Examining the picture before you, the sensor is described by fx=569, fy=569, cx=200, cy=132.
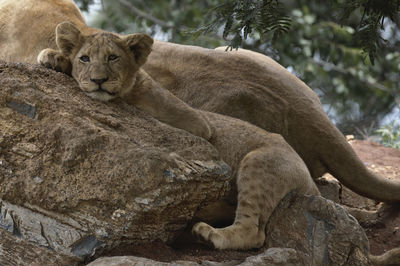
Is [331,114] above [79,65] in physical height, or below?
below

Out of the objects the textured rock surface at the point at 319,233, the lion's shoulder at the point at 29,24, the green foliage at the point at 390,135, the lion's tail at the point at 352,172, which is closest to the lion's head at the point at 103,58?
the lion's shoulder at the point at 29,24

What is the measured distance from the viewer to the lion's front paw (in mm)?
4398

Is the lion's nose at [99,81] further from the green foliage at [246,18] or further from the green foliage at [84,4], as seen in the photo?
the green foliage at [84,4]

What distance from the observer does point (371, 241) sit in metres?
5.47

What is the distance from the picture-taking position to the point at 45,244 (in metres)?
3.39

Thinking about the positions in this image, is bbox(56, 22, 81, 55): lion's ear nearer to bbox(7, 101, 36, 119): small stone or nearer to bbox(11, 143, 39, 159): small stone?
bbox(7, 101, 36, 119): small stone

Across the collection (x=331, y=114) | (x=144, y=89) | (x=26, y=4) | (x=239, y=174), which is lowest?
(x=331, y=114)

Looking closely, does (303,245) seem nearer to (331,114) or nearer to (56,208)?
(56,208)

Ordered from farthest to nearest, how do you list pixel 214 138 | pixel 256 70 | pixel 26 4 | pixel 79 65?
pixel 256 70 → pixel 26 4 → pixel 214 138 → pixel 79 65

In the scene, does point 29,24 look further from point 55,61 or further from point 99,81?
point 99,81

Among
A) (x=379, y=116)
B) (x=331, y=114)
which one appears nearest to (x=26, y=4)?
(x=331, y=114)

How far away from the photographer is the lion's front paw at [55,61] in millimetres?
4398

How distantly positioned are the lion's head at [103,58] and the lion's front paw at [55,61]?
52 mm

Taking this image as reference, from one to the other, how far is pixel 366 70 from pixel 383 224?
6.70 metres
